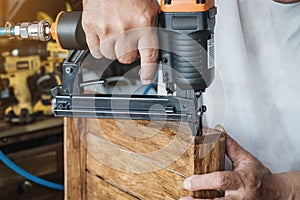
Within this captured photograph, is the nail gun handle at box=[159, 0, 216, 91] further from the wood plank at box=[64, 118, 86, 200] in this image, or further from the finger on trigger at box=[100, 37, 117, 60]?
the wood plank at box=[64, 118, 86, 200]

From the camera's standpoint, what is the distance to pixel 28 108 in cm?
218

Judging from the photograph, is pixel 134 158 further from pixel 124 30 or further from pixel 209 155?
pixel 124 30

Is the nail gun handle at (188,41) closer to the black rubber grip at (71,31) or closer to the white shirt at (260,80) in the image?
the black rubber grip at (71,31)

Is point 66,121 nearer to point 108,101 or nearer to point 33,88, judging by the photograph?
point 108,101

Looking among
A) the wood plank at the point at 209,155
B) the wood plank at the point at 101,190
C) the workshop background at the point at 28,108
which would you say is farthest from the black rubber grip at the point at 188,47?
the workshop background at the point at 28,108

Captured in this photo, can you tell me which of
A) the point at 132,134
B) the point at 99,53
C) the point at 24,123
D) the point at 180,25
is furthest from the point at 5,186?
the point at 180,25

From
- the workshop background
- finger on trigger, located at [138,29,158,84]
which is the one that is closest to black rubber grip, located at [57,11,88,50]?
finger on trigger, located at [138,29,158,84]

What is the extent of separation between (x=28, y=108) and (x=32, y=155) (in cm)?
21

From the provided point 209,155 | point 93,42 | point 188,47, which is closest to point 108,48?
point 93,42

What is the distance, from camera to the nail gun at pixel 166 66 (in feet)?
2.68

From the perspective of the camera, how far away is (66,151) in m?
1.21

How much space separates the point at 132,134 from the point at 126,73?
1285 mm

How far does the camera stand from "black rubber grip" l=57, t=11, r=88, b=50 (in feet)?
2.95

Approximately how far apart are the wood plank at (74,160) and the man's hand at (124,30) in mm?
343
